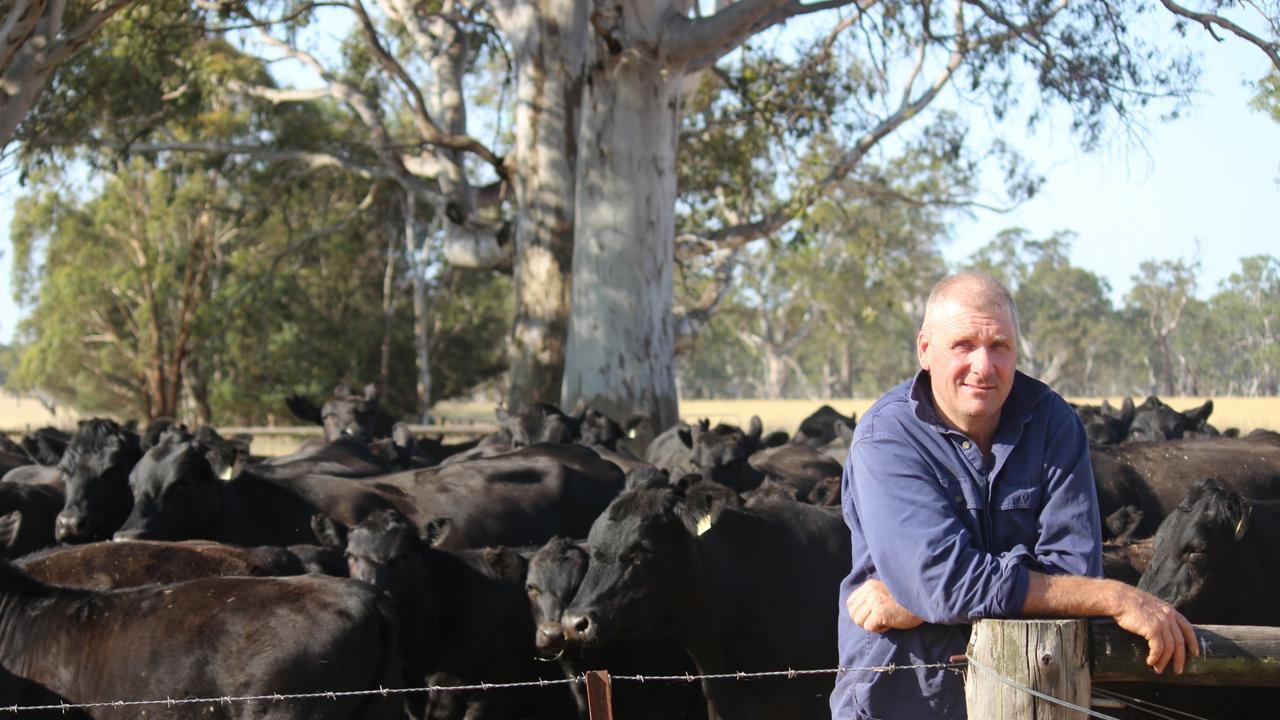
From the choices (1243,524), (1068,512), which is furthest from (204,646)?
(1243,524)

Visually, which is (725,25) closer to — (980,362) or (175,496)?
(175,496)

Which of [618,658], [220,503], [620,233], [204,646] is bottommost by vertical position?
[618,658]

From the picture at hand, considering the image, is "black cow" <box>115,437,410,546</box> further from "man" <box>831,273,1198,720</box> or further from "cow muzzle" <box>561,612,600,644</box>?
"man" <box>831,273,1198,720</box>

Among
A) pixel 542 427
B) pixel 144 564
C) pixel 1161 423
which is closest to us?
pixel 144 564

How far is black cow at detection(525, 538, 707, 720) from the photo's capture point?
23.0 feet

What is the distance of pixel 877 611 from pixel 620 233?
47.1 feet

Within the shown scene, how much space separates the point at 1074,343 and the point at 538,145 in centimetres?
5298

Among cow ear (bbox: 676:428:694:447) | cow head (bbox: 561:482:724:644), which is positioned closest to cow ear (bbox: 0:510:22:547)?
cow head (bbox: 561:482:724:644)

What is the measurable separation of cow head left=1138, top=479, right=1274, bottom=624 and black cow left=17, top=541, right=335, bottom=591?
3.89m

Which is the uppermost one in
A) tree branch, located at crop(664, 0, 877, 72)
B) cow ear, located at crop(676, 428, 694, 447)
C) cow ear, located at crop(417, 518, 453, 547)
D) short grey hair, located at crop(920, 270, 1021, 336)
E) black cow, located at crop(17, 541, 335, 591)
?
tree branch, located at crop(664, 0, 877, 72)

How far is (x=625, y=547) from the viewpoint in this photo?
6.18 m

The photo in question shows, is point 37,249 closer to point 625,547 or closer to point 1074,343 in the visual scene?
point 625,547


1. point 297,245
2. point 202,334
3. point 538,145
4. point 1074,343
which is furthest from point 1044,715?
point 1074,343

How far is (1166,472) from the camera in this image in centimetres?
1069
